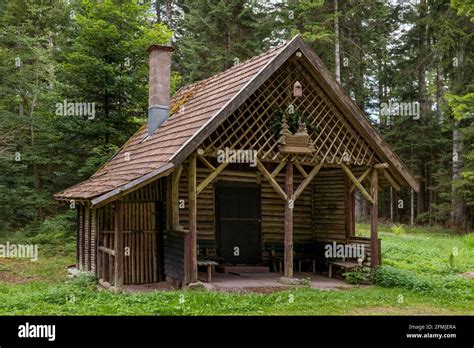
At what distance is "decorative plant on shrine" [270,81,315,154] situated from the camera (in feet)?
41.3

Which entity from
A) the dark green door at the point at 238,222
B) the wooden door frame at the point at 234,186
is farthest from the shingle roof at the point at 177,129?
the dark green door at the point at 238,222

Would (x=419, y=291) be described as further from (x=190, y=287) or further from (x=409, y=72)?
(x=409, y=72)

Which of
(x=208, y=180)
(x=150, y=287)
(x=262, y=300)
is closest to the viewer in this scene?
(x=262, y=300)

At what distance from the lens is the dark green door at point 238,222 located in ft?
49.7

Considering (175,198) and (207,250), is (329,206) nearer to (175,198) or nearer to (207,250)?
(207,250)

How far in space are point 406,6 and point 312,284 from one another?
25.4 metres

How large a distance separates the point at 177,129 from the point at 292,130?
9.43 ft

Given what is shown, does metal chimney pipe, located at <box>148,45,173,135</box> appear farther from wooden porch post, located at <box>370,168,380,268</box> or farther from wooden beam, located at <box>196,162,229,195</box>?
wooden porch post, located at <box>370,168,380,268</box>

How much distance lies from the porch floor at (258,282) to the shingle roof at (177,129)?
3.14 metres

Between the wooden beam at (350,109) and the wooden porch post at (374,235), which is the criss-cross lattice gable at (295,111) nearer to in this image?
the wooden beam at (350,109)

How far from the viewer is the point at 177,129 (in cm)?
1323

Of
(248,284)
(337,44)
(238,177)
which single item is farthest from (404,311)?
(337,44)

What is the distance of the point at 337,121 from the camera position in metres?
13.6
